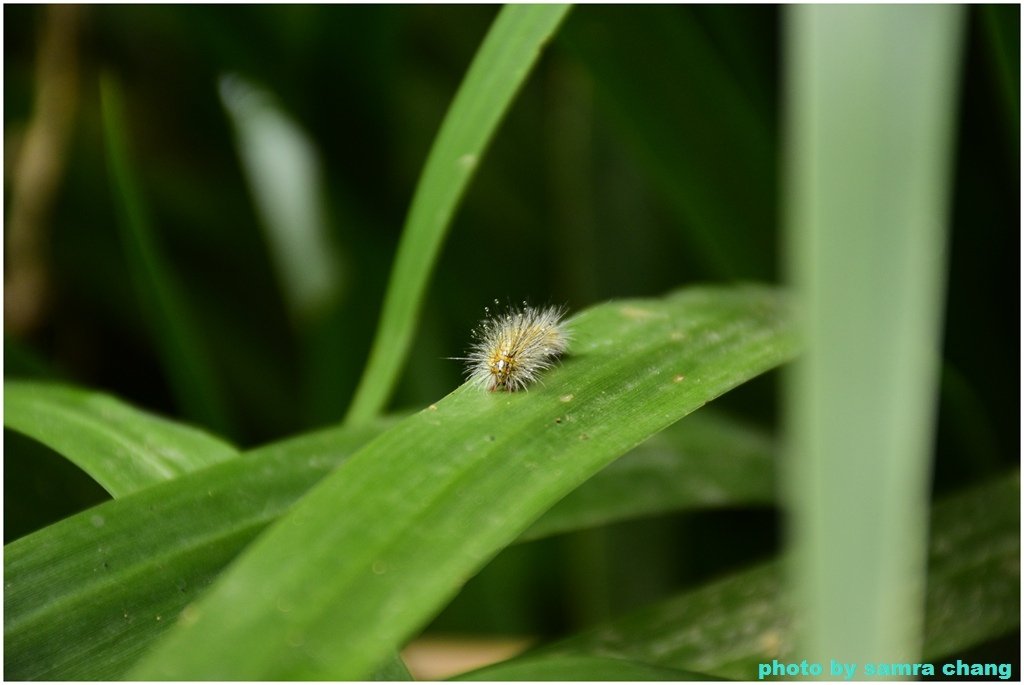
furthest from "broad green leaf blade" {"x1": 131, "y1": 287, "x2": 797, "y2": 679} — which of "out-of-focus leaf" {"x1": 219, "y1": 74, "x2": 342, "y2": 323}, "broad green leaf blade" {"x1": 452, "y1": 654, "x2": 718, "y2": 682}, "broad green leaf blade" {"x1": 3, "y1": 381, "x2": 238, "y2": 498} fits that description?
"out-of-focus leaf" {"x1": 219, "y1": 74, "x2": 342, "y2": 323}

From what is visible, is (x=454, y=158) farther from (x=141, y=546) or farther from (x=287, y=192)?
(x=287, y=192)

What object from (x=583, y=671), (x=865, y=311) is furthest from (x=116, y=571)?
(x=865, y=311)

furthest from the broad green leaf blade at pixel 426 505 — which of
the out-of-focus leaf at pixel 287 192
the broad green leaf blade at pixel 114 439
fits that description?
the out-of-focus leaf at pixel 287 192

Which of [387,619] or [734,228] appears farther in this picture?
[734,228]

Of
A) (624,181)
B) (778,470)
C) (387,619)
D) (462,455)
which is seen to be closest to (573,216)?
(624,181)

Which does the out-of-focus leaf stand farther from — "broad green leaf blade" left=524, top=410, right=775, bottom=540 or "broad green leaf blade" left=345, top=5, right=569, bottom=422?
"broad green leaf blade" left=524, top=410, right=775, bottom=540

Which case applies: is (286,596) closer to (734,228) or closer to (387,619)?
(387,619)
